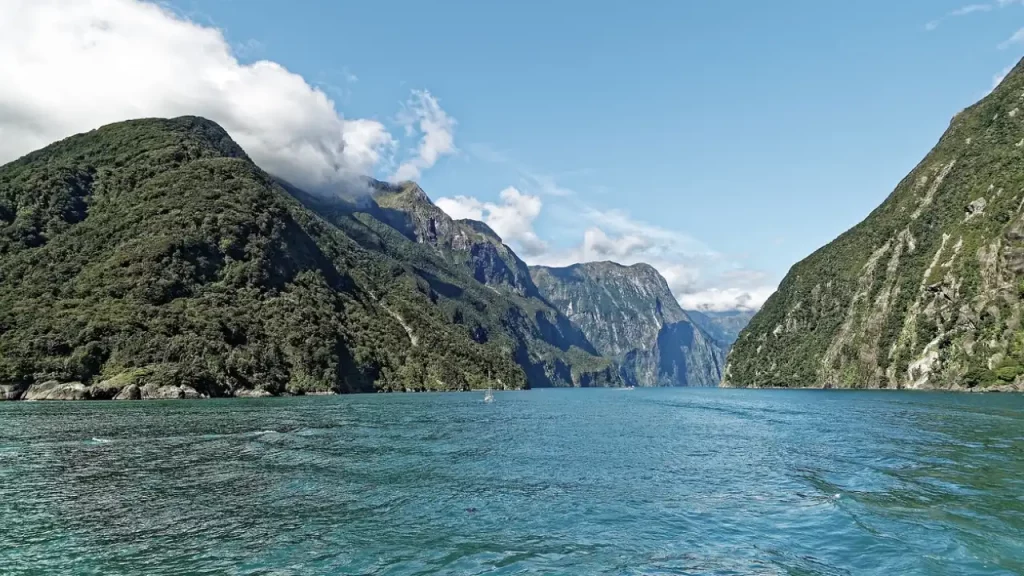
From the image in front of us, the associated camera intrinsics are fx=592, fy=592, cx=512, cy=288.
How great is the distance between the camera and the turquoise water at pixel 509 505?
21.6 m

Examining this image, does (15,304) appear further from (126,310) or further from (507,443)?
(507,443)

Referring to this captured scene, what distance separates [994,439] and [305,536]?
200ft

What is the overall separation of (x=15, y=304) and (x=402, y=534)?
198973 mm

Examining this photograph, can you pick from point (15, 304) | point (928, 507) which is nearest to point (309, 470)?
point (928, 507)

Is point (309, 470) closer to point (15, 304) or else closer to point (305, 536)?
point (305, 536)

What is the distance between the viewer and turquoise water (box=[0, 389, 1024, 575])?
70.8 ft

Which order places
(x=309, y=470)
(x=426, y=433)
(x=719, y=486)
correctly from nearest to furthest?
(x=719, y=486) < (x=309, y=470) < (x=426, y=433)

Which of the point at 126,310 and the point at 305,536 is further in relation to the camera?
the point at 126,310

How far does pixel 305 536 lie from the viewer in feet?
81.0

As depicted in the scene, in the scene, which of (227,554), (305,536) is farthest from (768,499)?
(227,554)

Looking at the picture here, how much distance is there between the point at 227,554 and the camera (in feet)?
72.6

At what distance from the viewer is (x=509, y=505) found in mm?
30688

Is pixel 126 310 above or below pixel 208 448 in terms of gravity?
above

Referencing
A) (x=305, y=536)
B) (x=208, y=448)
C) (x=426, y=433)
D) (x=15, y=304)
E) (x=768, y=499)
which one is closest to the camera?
(x=305, y=536)
